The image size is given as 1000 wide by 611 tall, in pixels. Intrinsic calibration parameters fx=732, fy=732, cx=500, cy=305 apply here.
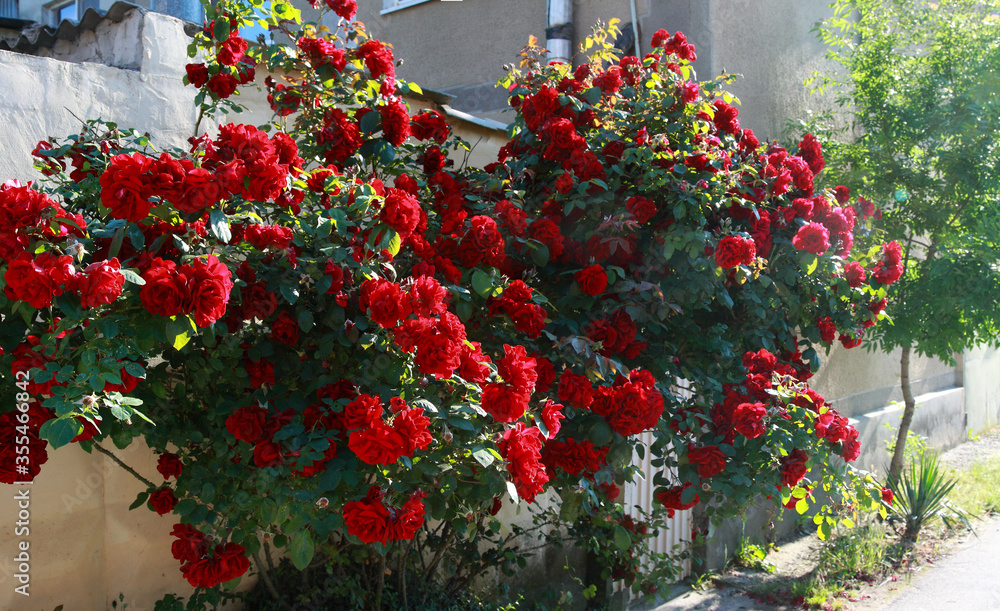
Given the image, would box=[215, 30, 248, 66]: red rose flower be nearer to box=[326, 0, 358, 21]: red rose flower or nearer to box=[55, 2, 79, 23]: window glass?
box=[326, 0, 358, 21]: red rose flower

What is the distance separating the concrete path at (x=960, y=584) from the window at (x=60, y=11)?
32.9ft

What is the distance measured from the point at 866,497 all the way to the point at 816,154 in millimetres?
1663

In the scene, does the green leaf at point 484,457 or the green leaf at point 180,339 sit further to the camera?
the green leaf at point 484,457

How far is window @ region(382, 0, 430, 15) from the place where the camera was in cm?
652

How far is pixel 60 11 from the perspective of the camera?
29.5ft

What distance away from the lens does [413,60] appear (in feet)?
21.5

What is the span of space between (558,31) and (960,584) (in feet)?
15.2

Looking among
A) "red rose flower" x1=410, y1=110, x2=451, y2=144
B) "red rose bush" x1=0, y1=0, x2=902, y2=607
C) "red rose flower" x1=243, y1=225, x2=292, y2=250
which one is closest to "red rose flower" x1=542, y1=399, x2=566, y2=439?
"red rose bush" x1=0, y1=0, x2=902, y2=607

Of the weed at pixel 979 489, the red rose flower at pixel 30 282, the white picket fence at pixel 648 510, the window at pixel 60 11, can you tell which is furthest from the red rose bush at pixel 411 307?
the window at pixel 60 11

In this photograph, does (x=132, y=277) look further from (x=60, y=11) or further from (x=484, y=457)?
(x=60, y=11)

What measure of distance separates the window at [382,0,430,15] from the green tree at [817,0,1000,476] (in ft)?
11.2

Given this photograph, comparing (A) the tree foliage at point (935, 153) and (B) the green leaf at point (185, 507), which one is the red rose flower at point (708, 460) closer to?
(B) the green leaf at point (185, 507)

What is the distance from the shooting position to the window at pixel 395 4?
21.4 ft

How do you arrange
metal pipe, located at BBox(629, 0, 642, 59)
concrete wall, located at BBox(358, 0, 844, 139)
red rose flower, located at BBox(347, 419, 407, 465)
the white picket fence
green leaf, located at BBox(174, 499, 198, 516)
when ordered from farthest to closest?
concrete wall, located at BBox(358, 0, 844, 139), metal pipe, located at BBox(629, 0, 642, 59), the white picket fence, green leaf, located at BBox(174, 499, 198, 516), red rose flower, located at BBox(347, 419, 407, 465)
